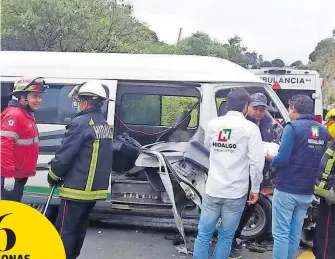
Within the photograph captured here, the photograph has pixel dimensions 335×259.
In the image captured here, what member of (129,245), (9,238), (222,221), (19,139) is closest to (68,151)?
(19,139)

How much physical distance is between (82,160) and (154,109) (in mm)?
3060

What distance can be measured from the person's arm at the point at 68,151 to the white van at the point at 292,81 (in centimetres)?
748

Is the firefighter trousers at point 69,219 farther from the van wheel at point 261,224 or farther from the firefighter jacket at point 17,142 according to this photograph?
the van wheel at point 261,224

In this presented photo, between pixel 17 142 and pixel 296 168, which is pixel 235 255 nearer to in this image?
pixel 296 168

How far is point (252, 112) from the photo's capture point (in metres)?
5.41

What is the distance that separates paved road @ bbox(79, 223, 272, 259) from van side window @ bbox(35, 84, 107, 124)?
1479mm

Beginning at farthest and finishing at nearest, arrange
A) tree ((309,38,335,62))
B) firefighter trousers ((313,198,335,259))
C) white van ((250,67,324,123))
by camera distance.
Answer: tree ((309,38,335,62)) < white van ((250,67,324,123)) < firefighter trousers ((313,198,335,259))

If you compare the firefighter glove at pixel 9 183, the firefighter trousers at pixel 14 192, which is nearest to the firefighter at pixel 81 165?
the firefighter glove at pixel 9 183

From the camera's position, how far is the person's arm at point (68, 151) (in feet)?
13.6

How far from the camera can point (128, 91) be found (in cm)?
646

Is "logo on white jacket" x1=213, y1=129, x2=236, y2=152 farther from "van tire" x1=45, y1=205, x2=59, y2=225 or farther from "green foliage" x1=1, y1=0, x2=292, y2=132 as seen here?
"green foliage" x1=1, y1=0, x2=292, y2=132

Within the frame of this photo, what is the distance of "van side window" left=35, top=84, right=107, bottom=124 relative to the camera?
6281 millimetres

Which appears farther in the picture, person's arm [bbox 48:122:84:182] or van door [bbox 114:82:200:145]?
van door [bbox 114:82:200:145]

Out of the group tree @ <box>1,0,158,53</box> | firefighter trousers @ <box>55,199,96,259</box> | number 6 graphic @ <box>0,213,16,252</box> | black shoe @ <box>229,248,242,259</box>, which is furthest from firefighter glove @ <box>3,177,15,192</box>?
tree @ <box>1,0,158,53</box>
